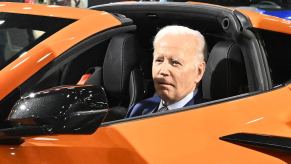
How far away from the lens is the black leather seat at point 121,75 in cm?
260

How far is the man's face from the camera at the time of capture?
2.29m

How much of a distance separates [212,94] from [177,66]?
20 centimetres

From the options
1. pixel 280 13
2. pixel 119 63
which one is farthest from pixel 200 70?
pixel 280 13

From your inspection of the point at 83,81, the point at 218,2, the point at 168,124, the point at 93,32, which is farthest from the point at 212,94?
the point at 218,2

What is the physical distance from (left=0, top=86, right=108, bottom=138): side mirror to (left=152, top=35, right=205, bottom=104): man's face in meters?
0.76

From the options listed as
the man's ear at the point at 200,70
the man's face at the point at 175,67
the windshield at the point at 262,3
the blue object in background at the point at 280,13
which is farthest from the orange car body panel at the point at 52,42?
the windshield at the point at 262,3

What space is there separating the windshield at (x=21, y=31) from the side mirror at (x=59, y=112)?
1.05 feet

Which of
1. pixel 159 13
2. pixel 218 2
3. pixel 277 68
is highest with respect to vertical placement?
pixel 159 13

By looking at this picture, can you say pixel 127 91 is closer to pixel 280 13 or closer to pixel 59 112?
pixel 59 112

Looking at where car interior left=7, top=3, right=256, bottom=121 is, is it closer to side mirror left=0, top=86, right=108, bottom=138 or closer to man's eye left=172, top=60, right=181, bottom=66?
man's eye left=172, top=60, right=181, bottom=66

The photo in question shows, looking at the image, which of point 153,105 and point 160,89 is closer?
point 160,89

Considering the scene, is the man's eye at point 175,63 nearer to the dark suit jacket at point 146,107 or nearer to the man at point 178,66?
the man at point 178,66

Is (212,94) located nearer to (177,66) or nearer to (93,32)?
(177,66)

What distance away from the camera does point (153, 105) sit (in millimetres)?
2488
